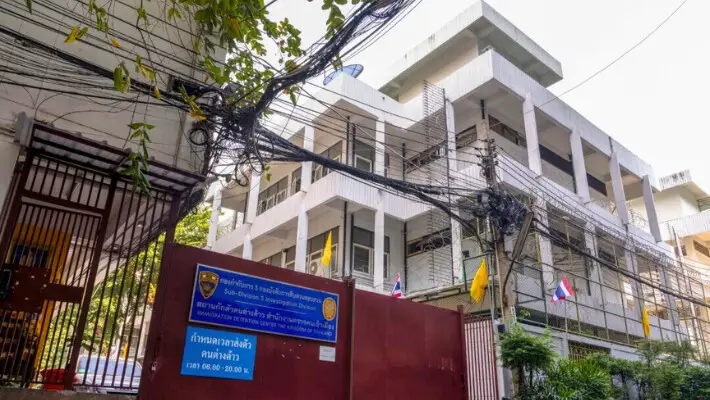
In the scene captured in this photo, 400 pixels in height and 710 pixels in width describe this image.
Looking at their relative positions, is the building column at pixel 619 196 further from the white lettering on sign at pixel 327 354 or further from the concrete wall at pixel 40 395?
the concrete wall at pixel 40 395

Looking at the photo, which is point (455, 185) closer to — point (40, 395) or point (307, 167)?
point (307, 167)

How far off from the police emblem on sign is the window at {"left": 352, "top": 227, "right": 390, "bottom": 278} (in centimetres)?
986

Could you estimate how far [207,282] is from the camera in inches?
233

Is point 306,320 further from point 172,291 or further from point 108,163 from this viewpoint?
Answer: point 108,163

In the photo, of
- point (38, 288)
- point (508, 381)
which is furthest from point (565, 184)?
Answer: point (38, 288)

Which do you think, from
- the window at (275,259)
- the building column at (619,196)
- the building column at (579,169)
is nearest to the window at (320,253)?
the window at (275,259)

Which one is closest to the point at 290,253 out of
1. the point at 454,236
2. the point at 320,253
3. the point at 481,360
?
the point at 320,253

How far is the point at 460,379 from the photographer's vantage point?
26.8 ft

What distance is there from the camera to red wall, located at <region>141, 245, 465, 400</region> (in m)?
5.53

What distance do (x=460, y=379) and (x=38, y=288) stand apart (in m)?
6.31

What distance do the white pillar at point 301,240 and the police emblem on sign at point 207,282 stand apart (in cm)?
848

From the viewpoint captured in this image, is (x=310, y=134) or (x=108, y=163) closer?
(x=108, y=163)

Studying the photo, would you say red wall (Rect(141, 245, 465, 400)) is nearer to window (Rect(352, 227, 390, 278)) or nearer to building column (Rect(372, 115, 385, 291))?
building column (Rect(372, 115, 385, 291))

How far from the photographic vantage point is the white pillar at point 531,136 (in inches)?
595
